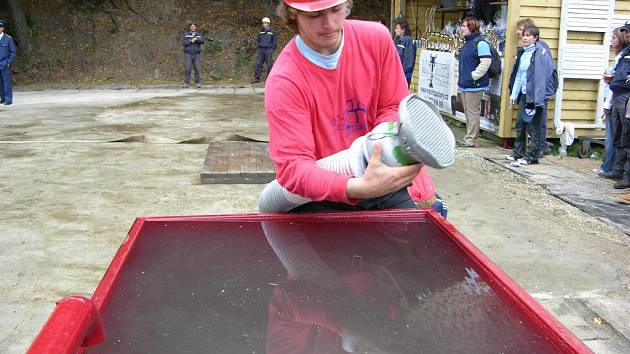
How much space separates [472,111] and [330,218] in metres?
6.78

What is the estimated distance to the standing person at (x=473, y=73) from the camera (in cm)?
804

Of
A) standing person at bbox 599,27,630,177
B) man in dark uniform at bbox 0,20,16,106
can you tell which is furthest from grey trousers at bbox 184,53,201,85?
standing person at bbox 599,27,630,177

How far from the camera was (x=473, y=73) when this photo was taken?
8102 millimetres

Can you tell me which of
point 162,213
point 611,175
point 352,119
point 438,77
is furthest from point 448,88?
point 352,119

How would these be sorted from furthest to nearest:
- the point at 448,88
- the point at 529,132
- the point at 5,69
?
the point at 5,69 → the point at 448,88 → the point at 529,132

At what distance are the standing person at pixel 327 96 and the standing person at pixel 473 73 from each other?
6329mm

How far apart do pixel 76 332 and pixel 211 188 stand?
16.4 ft

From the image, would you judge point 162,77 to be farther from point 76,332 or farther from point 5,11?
point 76,332

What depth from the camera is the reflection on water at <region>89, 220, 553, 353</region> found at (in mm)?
1202

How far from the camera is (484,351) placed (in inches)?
45.6

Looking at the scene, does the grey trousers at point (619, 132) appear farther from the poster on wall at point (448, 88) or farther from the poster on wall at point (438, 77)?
the poster on wall at point (438, 77)

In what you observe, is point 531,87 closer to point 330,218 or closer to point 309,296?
point 330,218

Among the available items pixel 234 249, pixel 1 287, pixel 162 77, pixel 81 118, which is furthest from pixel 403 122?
pixel 162 77

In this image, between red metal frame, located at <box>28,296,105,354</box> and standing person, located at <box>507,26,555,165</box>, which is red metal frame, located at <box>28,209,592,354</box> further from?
standing person, located at <box>507,26,555,165</box>
